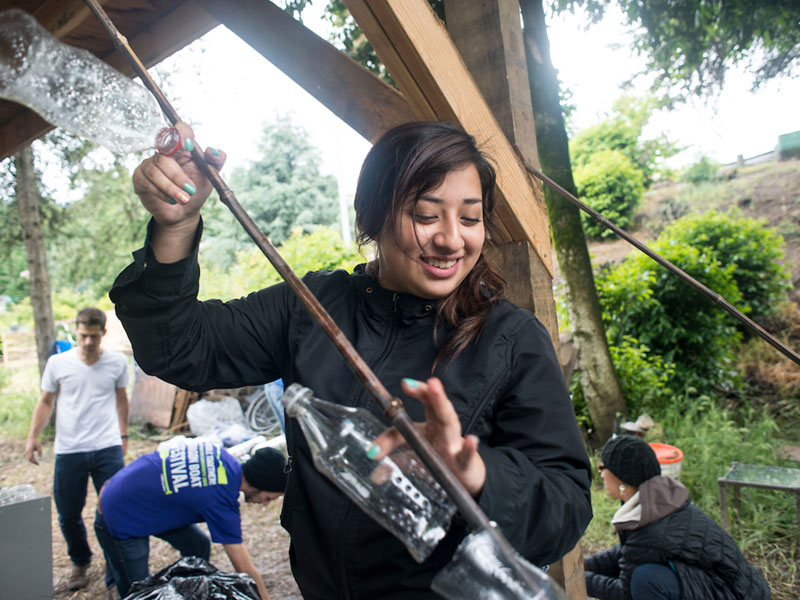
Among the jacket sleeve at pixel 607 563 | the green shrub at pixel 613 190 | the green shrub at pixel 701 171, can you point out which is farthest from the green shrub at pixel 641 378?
the green shrub at pixel 701 171

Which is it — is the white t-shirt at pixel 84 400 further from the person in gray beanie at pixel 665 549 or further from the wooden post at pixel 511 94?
the wooden post at pixel 511 94

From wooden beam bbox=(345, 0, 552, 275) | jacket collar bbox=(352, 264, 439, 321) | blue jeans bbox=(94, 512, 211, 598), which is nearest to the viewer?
jacket collar bbox=(352, 264, 439, 321)

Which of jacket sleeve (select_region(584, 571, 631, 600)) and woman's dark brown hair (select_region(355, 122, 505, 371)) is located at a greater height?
woman's dark brown hair (select_region(355, 122, 505, 371))

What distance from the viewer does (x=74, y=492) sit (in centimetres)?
427

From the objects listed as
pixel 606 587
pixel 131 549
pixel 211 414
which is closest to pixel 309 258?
pixel 211 414

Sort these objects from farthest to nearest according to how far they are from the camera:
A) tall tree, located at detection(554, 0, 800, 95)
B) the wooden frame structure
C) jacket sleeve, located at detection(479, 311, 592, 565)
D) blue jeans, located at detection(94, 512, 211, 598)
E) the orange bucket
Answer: tall tree, located at detection(554, 0, 800, 95)
the orange bucket
blue jeans, located at detection(94, 512, 211, 598)
the wooden frame structure
jacket sleeve, located at detection(479, 311, 592, 565)

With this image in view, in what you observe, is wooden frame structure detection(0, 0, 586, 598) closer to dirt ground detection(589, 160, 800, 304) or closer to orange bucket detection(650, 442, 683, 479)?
orange bucket detection(650, 442, 683, 479)

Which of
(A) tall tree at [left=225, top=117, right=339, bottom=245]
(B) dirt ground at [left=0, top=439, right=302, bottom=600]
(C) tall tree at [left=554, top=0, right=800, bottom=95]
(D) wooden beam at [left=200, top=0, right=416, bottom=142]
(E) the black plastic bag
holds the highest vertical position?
(A) tall tree at [left=225, top=117, right=339, bottom=245]

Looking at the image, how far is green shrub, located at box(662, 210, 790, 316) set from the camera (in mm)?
7801

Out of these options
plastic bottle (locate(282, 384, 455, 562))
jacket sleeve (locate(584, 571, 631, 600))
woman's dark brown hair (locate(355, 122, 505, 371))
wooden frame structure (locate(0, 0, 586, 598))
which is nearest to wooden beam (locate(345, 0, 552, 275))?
wooden frame structure (locate(0, 0, 586, 598))

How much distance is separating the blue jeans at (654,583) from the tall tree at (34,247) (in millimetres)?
8058

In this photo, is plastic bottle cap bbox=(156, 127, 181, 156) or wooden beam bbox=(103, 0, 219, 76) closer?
plastic bottle cap bbox=(156, 127, 181, 156)

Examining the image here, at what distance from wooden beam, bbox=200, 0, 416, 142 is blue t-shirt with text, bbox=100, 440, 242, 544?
215 cm

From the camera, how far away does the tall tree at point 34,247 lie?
7.91 meters
